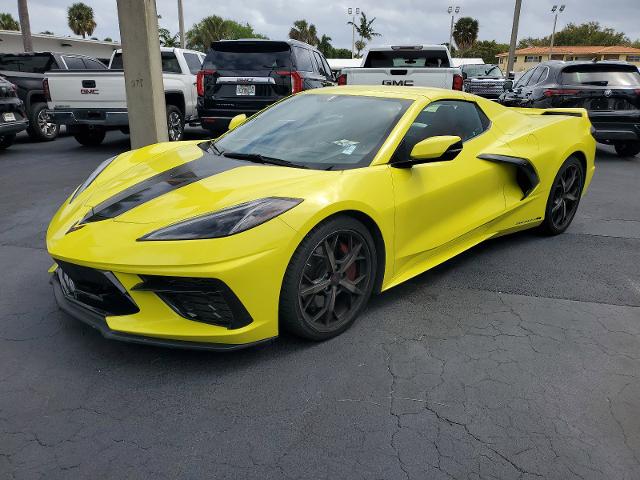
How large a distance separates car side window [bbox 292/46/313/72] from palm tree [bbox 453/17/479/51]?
249 ft

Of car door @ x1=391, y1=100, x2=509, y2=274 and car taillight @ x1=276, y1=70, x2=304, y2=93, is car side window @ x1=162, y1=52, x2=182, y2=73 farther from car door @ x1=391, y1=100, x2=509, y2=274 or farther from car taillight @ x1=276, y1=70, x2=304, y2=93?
car door @ x1=391, y1=100, x2=509, y2=274

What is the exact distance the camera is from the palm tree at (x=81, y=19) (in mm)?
58938

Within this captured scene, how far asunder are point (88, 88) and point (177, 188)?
6851 millimetres

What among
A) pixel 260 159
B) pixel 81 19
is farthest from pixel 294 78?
pixel 81 19

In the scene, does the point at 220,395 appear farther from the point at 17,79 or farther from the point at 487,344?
the point at 17,79

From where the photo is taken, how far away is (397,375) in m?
2.64

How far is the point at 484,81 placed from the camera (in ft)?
62.7

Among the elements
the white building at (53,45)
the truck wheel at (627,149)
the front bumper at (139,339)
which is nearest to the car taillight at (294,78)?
the truck wheel at (627,149)

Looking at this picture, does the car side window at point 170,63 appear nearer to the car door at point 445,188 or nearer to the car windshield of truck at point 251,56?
the car windshield of truck at point 251,56

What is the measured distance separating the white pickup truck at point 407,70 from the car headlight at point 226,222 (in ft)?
19.1

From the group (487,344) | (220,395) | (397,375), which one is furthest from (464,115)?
Answer: (220,395)

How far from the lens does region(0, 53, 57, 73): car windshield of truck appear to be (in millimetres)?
11539

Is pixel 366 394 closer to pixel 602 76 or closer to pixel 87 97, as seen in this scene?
pixel 87 97

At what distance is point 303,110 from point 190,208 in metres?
1.55
